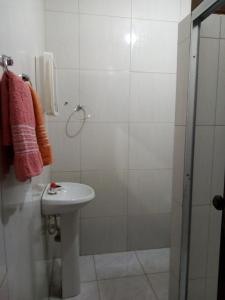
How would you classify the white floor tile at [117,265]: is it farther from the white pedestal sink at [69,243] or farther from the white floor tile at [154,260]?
the white pedestal sink at [69,243]

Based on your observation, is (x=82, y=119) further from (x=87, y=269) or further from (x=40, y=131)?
(x=87, y=269)

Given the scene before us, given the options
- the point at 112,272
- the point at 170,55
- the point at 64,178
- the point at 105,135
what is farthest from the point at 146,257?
the point at 170,55

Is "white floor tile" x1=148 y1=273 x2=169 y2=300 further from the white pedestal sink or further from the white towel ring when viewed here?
the white towel ring

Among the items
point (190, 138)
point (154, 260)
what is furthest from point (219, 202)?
point (154, 260)

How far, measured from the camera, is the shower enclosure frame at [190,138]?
1052 millimetres

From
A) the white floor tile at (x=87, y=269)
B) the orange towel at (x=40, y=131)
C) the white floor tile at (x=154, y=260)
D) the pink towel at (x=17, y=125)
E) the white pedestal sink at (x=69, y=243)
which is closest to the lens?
the pink towel at (x=17, y=125)

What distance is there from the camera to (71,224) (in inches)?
70.2

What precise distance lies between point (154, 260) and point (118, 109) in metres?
1.52

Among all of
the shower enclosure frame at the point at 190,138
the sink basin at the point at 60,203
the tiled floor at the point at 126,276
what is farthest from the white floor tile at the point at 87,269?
the shower enclosure frame at the point at 190,138

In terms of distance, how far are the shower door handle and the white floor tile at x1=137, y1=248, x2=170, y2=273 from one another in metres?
1.33

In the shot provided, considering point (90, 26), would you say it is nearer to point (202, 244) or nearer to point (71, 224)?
point (71, 224)

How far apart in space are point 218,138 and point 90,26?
158cm

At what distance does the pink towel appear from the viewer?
2.46ft

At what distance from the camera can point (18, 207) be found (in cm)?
99
